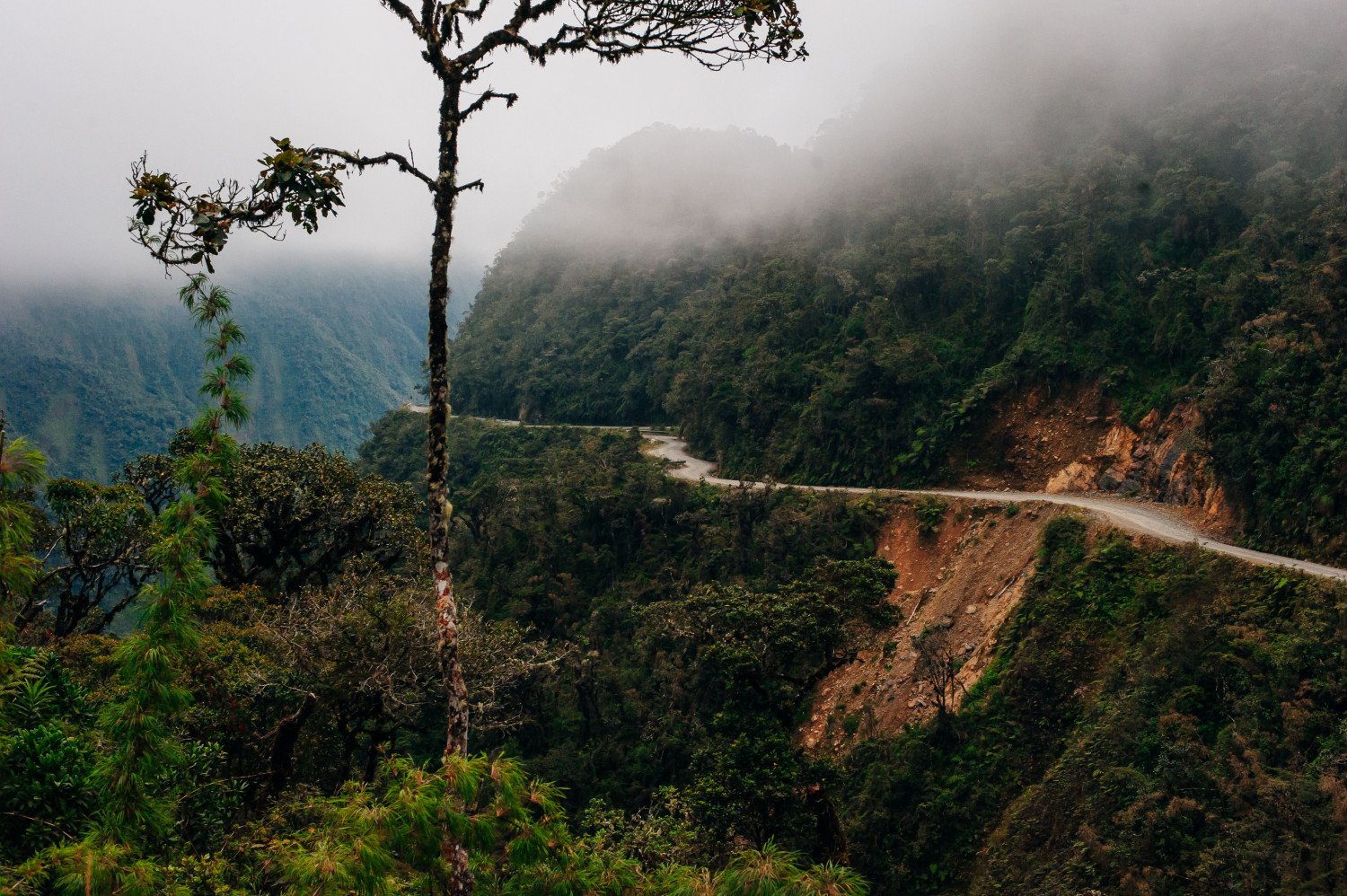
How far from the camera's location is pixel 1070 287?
25.7 meters

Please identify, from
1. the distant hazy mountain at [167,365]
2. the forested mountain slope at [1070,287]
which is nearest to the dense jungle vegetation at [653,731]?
the forested mountain slope at [1070,287]

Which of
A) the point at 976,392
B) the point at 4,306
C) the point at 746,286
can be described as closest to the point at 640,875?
the point at 976,392

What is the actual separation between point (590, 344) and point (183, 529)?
49367 millimetres

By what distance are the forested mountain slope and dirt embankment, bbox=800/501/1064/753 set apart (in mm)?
3663

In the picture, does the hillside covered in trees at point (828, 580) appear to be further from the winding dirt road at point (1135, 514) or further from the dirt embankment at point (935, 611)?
the winding dirt road at point (1135, 514)

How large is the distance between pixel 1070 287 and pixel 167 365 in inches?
2642

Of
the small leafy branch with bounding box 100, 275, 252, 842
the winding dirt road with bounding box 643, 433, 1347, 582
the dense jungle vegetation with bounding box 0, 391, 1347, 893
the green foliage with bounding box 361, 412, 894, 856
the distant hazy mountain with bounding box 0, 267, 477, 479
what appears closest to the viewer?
the small leafy branch with bounding box 100, 275, 252, 842

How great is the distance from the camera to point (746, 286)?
4106 centimetres

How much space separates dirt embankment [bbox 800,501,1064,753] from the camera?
758 inches

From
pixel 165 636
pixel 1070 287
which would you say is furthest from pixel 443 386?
pixel 1070 287

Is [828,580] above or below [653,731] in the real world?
above

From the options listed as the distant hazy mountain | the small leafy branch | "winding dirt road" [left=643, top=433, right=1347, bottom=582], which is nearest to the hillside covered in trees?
the small leafy branch

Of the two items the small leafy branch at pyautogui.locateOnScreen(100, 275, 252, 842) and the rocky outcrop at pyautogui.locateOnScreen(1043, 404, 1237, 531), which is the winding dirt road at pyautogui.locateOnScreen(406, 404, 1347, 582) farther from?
the small leafy branch at pyautogui.locateOnScreen(100, 275, 252, 842)

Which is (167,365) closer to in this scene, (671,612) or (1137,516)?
(671,612)
